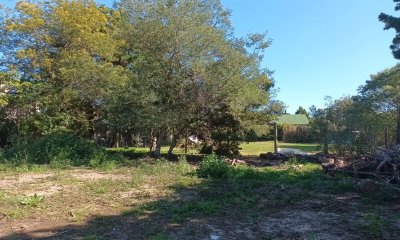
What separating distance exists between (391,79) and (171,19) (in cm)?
1604

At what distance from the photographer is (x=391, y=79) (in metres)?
24.7

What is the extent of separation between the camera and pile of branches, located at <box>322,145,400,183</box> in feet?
28.6

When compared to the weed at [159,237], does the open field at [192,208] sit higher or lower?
higher

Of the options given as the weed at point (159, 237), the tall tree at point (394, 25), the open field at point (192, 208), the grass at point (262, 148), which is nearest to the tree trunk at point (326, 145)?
the grass at point (262, 148)

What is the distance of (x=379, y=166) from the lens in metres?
9.16

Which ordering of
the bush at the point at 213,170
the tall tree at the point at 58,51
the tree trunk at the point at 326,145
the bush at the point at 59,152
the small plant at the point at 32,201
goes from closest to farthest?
the small plant at the point at 32,201 < the bush at the point at 213,170 < the bush at the point at 59,152 < the tree trunk at the point at 326,145 < the tall tree at the point at 58,51

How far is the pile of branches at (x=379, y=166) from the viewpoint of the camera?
28.6ft

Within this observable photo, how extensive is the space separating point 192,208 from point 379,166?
467 cm

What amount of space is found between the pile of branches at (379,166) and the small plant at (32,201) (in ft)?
21.1

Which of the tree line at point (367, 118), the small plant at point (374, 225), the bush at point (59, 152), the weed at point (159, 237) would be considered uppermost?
the tree line at point (367, 118)

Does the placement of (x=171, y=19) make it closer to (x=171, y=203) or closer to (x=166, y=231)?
(x=171, y=203)

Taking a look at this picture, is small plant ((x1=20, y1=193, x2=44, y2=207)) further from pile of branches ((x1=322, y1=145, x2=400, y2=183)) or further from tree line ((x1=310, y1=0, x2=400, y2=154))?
tree line ((x1=310, y1=0, x2=400, y2=154))

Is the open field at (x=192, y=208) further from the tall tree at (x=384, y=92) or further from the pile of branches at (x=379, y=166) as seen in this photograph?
the tall tree at (x=384, y=92)

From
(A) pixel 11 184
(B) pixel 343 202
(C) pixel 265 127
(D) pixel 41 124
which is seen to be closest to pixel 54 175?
(A) pixel 11 184
